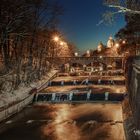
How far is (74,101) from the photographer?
1292 inches

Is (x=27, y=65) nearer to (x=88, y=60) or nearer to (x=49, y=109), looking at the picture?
(x=49, y=109)

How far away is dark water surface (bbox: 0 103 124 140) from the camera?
20466 millimetres

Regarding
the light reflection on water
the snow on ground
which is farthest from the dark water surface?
the snow on ground

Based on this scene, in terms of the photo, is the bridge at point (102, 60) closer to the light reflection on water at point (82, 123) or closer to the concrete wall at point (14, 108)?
the concrete wall at point (14, 108)

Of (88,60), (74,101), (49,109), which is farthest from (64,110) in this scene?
(88,60)

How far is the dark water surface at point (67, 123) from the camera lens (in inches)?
806

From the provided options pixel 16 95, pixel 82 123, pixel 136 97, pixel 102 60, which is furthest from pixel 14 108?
pixel 102 60

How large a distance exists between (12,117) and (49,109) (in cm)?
470

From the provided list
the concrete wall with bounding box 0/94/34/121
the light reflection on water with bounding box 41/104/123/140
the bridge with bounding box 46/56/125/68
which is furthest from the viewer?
the bridge with bounding box 46/56/125/68

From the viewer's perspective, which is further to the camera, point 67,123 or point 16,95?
point 16,95

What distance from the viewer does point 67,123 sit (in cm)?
2380

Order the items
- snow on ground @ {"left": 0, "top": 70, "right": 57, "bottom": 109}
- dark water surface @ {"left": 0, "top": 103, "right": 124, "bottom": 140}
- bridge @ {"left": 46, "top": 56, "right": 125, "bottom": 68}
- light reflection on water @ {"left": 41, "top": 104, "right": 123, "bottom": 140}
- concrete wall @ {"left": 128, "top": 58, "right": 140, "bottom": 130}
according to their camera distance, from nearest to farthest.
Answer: concrete wall @ {"left": 128, "top": 58, "right": 140, "bottom": 130}
light reflection on water @ {"left": 41, "top": 104, "right": 123, "bottom": 140}
dark water surface @ {"left": 0, "top": 103, "right": 124, "bottom": 140}
snow on ground @ {"left": 0, "top": 70, "right": 57, "bottom": 109}
bridge @ {"left": 46, "top": 56, "right": 125, "bottom": 68}

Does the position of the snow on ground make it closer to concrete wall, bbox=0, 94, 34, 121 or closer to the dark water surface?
concrete wall, bbox=0, 94, 34, 121

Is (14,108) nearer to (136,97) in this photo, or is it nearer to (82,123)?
(82,123)
